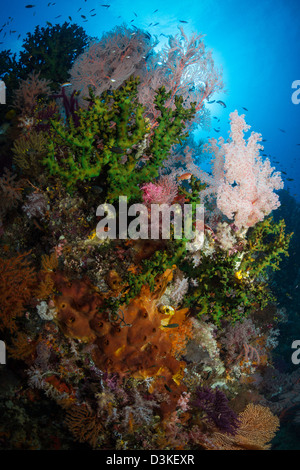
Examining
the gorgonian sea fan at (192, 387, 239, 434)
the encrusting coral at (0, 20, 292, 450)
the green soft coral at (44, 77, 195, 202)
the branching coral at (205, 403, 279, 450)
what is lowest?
the branching coral at (205, 403, 279, 450)

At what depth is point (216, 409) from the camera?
4160mm

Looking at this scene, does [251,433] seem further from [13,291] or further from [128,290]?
[13,291]

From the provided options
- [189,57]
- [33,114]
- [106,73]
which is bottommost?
[33,114]

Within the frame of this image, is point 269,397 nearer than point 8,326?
No

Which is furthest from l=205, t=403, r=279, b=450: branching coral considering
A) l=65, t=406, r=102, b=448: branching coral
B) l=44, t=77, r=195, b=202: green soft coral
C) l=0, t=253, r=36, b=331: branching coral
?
l=44, t=77, r=195, b=202: green soft coral

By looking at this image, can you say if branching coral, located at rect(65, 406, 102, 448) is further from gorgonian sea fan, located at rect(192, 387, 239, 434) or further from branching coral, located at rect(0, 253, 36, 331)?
gorgonian sea fan, located at rect(192, 387, 239, 434)

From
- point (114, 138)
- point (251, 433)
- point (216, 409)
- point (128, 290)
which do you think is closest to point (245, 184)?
point (114, 138)

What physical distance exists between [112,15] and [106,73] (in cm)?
4798

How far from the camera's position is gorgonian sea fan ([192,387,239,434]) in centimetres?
400

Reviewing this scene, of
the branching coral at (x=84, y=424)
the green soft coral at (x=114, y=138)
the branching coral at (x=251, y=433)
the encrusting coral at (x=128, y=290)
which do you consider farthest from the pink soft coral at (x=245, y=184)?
the branching coral at (x=84, y=424)

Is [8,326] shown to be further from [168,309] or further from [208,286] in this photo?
[208,286]

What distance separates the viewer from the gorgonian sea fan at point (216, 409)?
4.00 m

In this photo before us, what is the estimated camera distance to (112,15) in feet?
133
